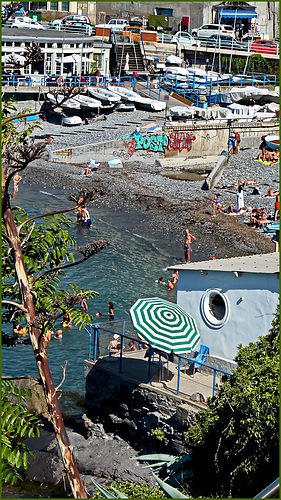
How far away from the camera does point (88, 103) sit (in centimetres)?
5216

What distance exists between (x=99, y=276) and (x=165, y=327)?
13305 millimetres

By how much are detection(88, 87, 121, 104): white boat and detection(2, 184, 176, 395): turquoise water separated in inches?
557

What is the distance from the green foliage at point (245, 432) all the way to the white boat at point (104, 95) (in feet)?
140

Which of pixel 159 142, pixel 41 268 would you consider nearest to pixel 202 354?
pixel 41 268

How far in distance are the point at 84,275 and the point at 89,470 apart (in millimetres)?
13048

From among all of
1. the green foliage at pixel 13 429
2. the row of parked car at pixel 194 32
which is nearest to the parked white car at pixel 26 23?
the row of parked car at pixel 194 32

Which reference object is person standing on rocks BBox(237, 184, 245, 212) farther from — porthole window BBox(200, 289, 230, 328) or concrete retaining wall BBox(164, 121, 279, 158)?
porthole window BBox(200, 289, 230, 328)

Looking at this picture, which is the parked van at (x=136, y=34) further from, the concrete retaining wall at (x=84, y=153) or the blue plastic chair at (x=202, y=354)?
the blue plastic chair at (x=202, y=354)

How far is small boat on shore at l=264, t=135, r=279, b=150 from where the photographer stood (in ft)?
160

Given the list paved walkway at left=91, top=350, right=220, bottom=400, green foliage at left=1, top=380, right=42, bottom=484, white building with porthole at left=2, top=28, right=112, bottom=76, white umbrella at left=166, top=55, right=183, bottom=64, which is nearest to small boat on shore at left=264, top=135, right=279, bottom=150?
white building with porthole at left=2, top=28, right=112, bottom=76

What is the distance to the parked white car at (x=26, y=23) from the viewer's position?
224 feet

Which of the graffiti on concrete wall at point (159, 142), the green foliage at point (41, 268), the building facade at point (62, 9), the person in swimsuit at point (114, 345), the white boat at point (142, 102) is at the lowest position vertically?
the person in swimsuit at point (114, 345)

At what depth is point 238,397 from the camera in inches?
443

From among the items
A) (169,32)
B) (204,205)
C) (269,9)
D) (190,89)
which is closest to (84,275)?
(204,205)
